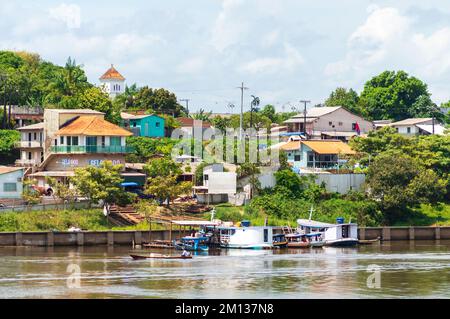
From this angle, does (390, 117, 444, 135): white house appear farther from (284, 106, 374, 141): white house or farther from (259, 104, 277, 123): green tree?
(259, 104, 277, 123): green tree

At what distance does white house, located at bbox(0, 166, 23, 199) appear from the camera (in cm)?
8688

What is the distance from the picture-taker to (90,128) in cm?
9281

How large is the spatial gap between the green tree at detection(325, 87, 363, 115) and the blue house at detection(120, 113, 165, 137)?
2890 cm

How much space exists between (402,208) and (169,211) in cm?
1978

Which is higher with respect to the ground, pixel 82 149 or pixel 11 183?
pixel 82 149

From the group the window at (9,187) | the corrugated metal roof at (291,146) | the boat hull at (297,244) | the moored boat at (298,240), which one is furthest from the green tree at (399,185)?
the window at (9,187)

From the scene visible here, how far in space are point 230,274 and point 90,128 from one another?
3221 cm

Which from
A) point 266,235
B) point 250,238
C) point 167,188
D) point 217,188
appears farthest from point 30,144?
point 266,235

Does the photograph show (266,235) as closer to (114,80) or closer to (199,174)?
(199,174)

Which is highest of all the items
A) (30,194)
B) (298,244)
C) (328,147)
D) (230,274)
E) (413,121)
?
(413,121)

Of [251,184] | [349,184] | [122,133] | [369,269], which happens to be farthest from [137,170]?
[369,269]

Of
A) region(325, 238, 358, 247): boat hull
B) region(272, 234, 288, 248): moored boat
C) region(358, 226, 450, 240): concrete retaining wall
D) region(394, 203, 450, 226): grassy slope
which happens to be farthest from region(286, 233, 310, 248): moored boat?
region(394, 203, 450, 226): grassy slope

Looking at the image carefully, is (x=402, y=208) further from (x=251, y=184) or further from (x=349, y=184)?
(x=251, y=184)
